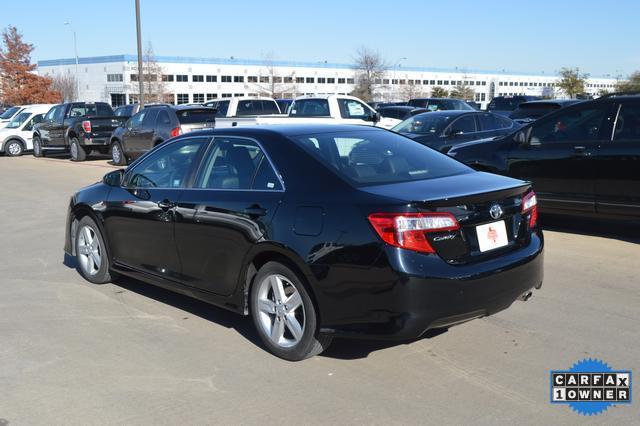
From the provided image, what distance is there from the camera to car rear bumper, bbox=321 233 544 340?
12.4 feet

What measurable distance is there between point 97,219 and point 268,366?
285 centimetres

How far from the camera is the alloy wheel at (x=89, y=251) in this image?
6453 mm

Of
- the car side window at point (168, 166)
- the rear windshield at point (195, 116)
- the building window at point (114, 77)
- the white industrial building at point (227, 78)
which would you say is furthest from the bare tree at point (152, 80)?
the car side window at point (168, 166)

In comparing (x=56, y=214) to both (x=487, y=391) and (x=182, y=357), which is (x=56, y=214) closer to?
(x=182, y=357)

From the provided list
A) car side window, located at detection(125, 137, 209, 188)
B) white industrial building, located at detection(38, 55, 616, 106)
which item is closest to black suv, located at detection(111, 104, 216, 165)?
car side window, located at detection(125, 137, 209, 188)

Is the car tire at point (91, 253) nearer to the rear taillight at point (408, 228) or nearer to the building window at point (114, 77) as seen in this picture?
the rear taillight at point (408, 228)

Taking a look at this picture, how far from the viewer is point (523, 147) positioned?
8695 millimetres

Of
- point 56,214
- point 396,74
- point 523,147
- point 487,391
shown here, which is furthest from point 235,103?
point 396,74

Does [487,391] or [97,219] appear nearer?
[487,391]

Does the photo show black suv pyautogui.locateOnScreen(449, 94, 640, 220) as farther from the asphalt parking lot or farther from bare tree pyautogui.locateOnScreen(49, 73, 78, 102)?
bare tree pyautogui.locateOnScreen(49, 73, 78, 102)

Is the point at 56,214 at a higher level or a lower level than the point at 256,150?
lower

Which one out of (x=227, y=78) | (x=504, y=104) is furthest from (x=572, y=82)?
(x=227, y=78)

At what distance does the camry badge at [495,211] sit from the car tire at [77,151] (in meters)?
20.0

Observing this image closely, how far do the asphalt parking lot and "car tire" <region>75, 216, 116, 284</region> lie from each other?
134 millimetres
